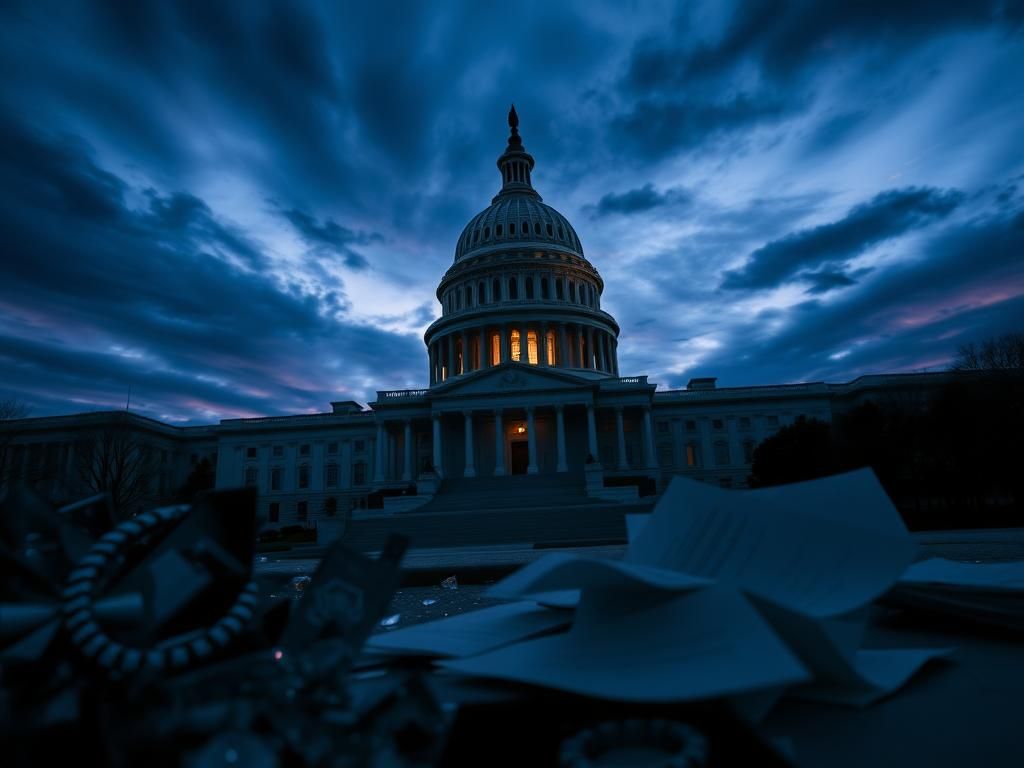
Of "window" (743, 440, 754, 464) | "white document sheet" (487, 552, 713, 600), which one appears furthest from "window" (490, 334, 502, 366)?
"white document sheet" (487, 552, 713, 600)

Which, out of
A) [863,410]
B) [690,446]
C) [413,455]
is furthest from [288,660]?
[690,446]

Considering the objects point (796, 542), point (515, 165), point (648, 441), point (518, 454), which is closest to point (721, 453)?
point (648, 441)

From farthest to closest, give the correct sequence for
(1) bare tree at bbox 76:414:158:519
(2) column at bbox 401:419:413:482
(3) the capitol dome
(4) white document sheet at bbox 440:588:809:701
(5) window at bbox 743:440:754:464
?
1. (5) window at bbox 743:440:754:464
2. (3) the capitol dome
3. (2) column at bbox 401:419:413:482
4. (1) bare tree at bbox 76:414:158:519
5. (4) white document sheet at bbox 440:588:809:701

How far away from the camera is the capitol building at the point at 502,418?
46.4 m

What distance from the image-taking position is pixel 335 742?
1184mm

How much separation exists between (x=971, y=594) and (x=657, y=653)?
308 cm

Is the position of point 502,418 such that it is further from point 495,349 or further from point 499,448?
point 495,349

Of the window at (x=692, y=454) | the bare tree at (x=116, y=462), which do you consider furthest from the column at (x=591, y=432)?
the bare tree at (x=116, y=462)

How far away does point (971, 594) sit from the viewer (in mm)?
3711

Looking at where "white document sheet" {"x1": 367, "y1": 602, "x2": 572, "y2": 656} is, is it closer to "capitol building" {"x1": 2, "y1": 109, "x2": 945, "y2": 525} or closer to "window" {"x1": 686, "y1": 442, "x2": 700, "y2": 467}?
"capitol building" {"x1": 2, "y1": 109, "x2": 945, "y2": 525}

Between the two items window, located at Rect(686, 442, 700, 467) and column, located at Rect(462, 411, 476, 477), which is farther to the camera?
window, located at Rect(686, 442, 700, 467)

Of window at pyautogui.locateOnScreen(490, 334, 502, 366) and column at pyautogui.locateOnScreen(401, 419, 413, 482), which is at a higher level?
window at pyautogui.locateOnScreen(490, 334, 502, 366)

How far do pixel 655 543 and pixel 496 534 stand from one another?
2238cm

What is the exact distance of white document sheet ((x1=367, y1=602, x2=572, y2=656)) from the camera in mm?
2898
